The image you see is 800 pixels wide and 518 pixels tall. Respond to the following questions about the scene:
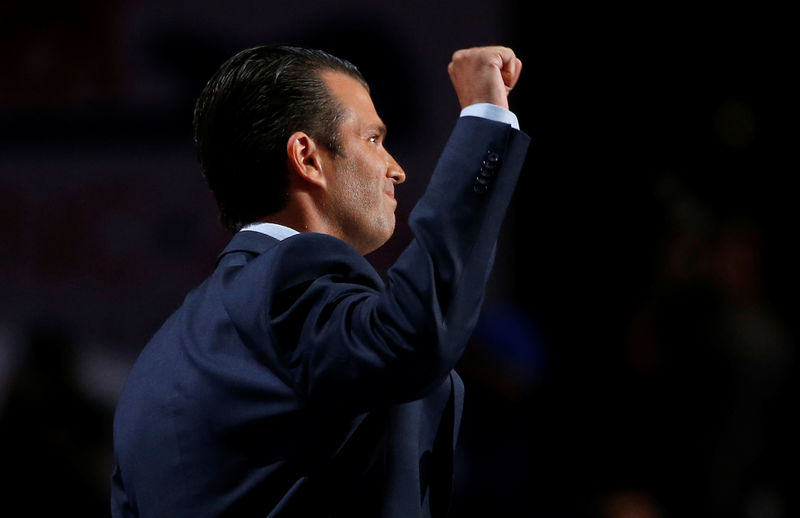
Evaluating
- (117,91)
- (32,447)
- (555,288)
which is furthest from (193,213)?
(555,288)

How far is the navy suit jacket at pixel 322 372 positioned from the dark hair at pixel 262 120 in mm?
73

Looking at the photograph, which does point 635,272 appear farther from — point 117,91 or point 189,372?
point 189,372

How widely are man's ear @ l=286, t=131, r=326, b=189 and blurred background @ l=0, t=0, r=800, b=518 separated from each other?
89.2 inches

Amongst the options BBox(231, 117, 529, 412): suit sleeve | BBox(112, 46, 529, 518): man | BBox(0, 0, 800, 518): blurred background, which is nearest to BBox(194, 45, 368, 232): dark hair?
BBox(112, 46, 529, 518): man

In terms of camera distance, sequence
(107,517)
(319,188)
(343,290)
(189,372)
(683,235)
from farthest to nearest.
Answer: (683,235) → (107,517) → (319,188) → (189,372) → (343,290)

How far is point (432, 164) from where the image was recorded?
12.9ft

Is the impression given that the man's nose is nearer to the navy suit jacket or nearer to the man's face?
the man's face

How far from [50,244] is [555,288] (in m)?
A: 1.83

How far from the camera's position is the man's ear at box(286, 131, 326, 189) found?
1348mm

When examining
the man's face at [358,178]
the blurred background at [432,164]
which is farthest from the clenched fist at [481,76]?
the blurred background at [432,164]

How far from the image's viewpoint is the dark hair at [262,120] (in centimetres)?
136

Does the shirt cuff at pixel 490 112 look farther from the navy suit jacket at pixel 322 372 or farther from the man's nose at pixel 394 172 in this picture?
the man's nose at pixel 394 172

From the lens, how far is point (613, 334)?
4.04 meters

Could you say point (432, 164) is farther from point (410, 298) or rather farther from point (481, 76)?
point (410, 298)
